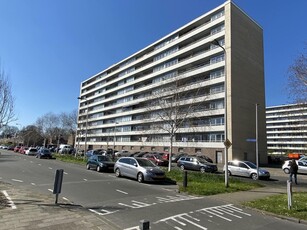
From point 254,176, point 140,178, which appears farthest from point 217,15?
point 140,178

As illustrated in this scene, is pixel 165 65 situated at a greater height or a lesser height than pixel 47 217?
greater

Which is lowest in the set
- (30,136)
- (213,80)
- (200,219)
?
(200,219)

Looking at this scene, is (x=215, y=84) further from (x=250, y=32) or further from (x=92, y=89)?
(x=92, y=89)

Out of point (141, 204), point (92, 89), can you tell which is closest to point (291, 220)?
point (141, 204)

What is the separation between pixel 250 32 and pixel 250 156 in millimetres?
23472

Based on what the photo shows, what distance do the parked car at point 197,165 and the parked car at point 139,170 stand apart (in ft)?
34.9

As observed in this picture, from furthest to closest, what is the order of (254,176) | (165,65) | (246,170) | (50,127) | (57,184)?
(50,127) → (165,65) → (246,170) → (254,176) → (57,184)

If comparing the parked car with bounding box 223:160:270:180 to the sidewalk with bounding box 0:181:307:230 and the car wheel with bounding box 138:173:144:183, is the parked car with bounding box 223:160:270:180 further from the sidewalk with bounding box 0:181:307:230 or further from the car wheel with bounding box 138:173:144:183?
the sidewalk with bounding box 0:181:307:230

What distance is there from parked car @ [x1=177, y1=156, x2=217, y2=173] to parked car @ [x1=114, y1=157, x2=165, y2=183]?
10643 mm

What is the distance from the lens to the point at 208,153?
49094 millimetres

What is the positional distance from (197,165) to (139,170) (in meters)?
12.2

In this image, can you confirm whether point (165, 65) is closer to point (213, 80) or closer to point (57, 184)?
point (213, 80)

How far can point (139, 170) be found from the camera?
1875 cm

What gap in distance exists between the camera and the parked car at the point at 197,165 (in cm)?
2887
